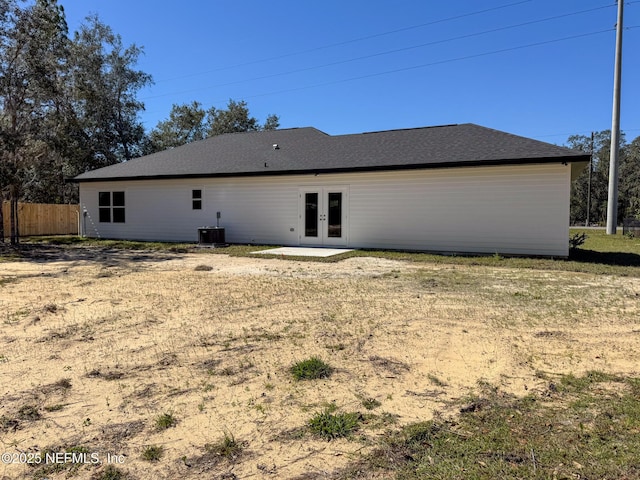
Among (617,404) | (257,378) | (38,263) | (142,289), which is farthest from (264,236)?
(617,404)

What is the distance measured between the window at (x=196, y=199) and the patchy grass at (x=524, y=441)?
1514cm

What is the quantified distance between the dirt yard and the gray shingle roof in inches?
227

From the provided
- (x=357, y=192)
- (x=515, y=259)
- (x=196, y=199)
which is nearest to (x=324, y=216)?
(x=357, y=192)

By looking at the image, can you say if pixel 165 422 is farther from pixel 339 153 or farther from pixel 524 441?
pixel 339 153

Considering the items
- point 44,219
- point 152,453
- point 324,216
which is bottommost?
point 152,453

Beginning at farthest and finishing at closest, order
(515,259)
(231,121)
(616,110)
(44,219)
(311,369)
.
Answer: (231,121)
(616,110)
(44,219)
(515,259)
(311,369)

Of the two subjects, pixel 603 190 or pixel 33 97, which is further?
pixel 603 190

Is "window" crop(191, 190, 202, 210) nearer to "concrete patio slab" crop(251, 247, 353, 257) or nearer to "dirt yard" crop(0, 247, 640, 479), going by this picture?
"concrete patio slab" crop(251, 247, 353, 257)

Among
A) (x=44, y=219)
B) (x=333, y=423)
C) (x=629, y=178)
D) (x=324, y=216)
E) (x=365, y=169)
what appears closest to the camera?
(x=333, y=423)

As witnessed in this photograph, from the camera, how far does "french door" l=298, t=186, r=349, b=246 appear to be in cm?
1456

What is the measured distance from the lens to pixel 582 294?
22.5 ft

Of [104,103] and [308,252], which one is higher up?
[104,103]

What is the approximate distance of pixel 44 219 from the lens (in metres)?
23.2

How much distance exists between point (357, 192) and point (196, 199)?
6779 millimetres
